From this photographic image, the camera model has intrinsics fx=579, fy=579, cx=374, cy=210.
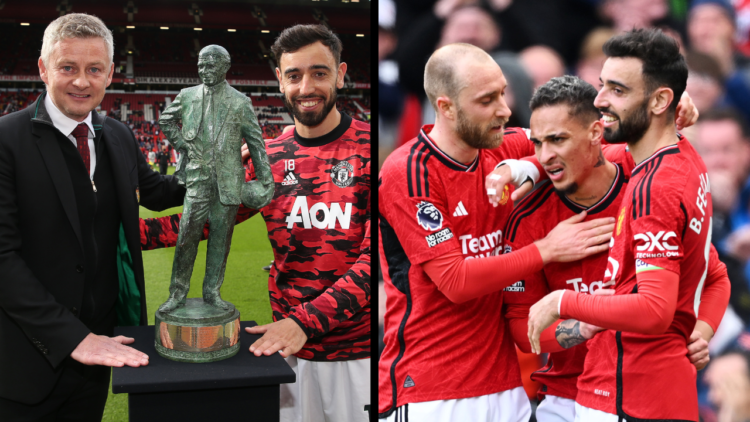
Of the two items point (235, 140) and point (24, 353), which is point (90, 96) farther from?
point (24, 353)

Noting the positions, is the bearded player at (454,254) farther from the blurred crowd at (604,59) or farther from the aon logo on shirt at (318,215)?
the aon logo on shirt at (318,215)

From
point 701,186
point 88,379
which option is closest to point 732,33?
point 701,186

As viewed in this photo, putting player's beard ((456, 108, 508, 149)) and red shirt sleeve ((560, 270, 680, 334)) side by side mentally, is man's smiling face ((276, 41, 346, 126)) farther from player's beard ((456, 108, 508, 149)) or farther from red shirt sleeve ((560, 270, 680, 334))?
red shirt sleeve ((560, 270, 680, 334))

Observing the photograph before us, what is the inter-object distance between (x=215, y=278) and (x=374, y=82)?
0.83 metres

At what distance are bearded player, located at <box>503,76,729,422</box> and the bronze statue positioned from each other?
0.84 metres

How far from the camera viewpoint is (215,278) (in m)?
1.87

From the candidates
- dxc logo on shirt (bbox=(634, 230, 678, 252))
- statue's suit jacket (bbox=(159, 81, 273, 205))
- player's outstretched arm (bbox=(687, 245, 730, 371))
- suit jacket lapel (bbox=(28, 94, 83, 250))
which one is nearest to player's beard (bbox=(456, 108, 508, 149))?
dxc logo on shirt (bbox=(634, 230, 678, 252))

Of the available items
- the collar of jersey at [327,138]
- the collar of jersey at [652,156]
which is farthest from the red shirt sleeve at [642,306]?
the collar of jersey at [327,138]

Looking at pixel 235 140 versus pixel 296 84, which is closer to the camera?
pixel 235 140

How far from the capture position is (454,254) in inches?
70.4

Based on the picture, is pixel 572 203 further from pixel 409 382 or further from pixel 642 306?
pixel 409 382

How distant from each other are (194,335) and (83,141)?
81 centimetres

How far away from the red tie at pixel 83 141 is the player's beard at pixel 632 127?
1.68 metres

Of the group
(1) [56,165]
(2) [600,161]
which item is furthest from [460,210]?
(1) [56,165]
